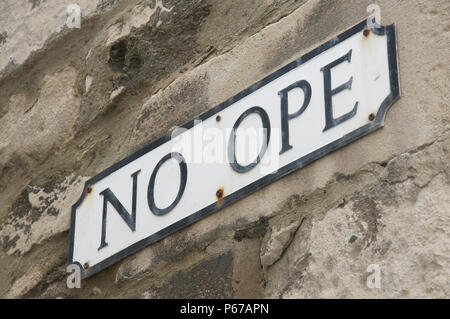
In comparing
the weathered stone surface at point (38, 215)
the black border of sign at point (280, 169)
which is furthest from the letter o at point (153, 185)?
the weathered stone surface at point (38, 215)

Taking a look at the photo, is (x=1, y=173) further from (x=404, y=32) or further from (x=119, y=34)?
(x=404, y=32)

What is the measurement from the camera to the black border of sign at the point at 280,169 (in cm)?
134

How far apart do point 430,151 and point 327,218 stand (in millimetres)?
176

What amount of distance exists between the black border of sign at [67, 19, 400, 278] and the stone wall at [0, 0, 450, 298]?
13 mm

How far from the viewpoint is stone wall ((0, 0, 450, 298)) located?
127 centimetres

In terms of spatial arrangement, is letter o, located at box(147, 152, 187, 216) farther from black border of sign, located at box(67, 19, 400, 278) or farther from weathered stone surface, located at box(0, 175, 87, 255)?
weathered stone surface, located at box(0, 175, 87, 255)

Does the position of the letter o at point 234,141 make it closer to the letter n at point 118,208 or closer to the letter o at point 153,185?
the letter o at point 153,185

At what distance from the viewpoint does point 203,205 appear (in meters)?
1.50

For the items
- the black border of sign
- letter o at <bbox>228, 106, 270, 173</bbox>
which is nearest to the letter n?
the black border of sign

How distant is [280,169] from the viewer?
1416 millimetres

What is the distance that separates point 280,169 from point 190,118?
0.93 feet

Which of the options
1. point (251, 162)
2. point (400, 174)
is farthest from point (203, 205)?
point (400, 174)

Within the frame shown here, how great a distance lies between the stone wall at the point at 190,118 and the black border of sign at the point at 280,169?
0.04 ft

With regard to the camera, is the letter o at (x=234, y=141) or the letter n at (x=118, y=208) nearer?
the letter o at (x=234, y=141)
